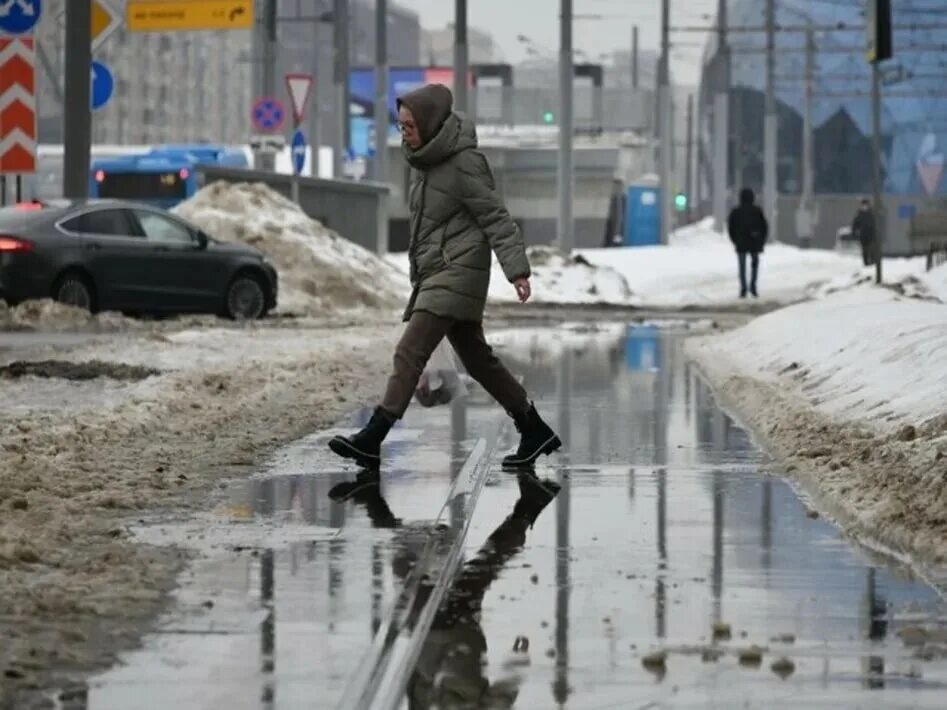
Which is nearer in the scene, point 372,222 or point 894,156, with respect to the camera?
point 372,222

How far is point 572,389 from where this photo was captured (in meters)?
19.5

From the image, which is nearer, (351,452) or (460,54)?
(351,452)

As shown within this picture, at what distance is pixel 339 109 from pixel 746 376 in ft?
164

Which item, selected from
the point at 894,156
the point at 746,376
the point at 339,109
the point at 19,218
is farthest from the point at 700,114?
the point at 746,376

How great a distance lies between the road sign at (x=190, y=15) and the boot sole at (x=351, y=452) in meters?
43.4

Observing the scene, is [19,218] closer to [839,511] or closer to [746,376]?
[746,376]

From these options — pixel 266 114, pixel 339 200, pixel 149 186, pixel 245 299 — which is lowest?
pixel 245 299

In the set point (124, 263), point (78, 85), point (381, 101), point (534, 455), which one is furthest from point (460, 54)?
point (534, 455)

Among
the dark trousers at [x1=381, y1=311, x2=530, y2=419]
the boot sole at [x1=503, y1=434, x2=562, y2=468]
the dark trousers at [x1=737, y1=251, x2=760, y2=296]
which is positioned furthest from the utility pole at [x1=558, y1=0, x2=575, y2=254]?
the dark trousers at [x1=381, y1=311, x2=530, y2=419]

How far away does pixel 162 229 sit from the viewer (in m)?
31.2

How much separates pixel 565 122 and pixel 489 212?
4001cm

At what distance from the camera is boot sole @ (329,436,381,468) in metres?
12.6

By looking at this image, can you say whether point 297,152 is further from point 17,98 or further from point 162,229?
point 17,98

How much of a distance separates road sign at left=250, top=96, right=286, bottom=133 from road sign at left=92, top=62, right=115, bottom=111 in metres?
13.9
